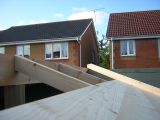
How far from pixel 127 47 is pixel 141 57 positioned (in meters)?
1.68

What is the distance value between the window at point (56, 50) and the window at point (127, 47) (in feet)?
19.5

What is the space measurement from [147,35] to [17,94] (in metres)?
24.1

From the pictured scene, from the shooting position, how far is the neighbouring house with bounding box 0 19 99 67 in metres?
28.4

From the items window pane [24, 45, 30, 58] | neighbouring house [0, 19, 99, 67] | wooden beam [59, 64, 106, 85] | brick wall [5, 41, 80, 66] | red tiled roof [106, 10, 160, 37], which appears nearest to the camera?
wooden beam [59, 64, 106, 85]

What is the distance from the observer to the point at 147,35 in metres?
25.6

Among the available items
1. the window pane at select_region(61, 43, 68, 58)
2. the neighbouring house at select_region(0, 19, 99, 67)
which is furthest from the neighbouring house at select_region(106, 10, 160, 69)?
the window pane at select_region(61, 43, 68, 58)

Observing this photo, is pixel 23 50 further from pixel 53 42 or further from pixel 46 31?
pixel 53 42

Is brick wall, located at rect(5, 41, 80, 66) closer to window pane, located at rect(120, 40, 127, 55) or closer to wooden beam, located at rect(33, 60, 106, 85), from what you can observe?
window pane, located at rect(120, 40, 127, 55)

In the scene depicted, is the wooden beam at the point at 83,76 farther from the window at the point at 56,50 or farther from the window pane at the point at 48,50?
the window pane at the point at 48,50

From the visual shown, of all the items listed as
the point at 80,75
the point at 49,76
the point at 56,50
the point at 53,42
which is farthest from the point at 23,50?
the point at 49,76

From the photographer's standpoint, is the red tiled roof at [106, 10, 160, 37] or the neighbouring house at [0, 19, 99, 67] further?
the neighbouring house at [0, 19, 99, 67]

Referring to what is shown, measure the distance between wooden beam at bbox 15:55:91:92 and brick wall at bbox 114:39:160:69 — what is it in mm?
23974

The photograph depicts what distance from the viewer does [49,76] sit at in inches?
80.8

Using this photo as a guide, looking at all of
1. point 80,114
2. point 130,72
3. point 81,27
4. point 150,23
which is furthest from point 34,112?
point 81,27
